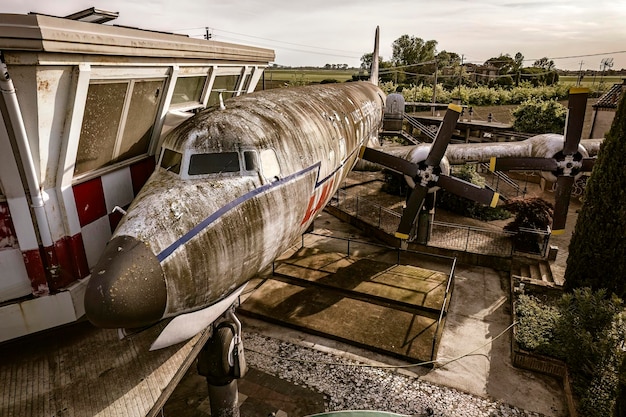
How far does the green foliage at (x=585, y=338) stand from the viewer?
1104 cm

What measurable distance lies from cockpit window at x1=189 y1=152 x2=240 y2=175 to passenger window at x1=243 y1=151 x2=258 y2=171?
181 mm

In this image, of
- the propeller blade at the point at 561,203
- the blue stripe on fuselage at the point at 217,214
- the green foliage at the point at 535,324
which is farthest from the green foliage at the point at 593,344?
the blue stripe on fuselage at the point at 217,214

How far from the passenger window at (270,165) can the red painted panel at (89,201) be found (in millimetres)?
3408

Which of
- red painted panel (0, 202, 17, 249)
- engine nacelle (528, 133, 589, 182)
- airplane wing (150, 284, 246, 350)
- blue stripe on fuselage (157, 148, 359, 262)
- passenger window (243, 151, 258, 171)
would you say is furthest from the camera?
engine nacelle (528, 133, 589, 182)

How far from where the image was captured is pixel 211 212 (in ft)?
23.6

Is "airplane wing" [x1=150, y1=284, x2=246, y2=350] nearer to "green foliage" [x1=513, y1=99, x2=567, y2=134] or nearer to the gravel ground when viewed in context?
the gravel ground

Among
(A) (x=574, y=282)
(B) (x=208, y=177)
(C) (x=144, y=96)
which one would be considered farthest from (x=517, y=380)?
(C) (x=144, y=96)

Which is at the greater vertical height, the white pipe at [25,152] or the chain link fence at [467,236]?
the white pipe at [25,152]

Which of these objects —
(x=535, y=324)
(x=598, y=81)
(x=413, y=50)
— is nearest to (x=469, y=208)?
(x=535, y=324)

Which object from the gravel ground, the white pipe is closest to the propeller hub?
the gravel ground

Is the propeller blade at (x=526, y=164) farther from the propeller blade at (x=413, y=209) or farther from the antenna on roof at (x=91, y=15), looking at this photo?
the antenna on roof at (x=91, y=15)

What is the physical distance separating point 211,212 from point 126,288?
2044 mm

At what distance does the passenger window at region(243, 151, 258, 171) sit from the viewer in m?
8.27

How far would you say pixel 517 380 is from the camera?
1288cm
